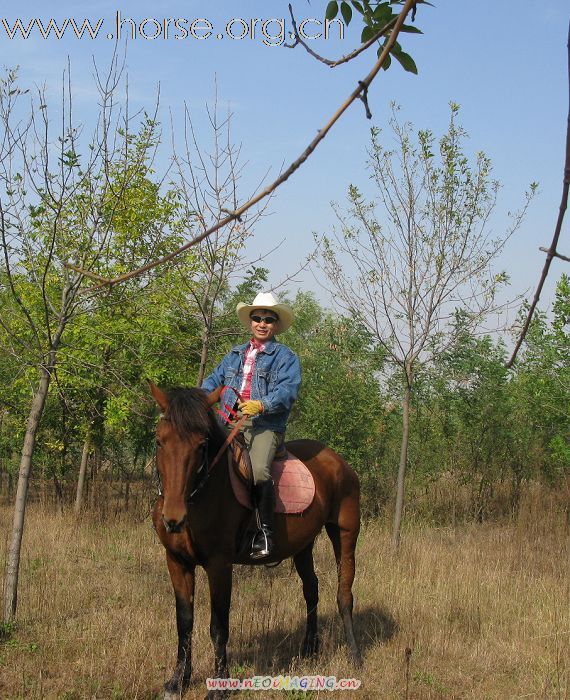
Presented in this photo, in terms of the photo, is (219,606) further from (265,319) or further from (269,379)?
(265,319)

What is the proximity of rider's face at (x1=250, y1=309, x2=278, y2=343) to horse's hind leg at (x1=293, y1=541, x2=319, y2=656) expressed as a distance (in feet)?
6.16

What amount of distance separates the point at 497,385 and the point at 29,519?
848 cm

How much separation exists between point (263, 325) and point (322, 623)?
297 cm

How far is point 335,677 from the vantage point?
5449mm

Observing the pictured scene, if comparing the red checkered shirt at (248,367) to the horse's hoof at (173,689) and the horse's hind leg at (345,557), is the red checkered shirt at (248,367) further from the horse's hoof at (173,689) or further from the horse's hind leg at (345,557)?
the horse's hoof at (173,689)

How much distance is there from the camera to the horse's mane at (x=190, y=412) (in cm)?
450

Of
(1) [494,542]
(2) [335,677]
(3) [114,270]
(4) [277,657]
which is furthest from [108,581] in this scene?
(1) [494,542]

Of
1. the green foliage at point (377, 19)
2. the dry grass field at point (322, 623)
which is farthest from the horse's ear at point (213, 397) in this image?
the green foliage at point (377, 19)

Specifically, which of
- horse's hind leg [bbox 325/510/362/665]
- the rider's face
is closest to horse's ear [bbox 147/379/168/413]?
the rider's face

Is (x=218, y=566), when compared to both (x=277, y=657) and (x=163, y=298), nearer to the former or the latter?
(x=277, y=657)

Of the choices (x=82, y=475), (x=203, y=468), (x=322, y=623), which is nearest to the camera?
(x=203, y=468)

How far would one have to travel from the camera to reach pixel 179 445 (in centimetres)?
445

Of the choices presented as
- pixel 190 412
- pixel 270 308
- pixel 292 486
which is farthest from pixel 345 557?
pixel 190 412

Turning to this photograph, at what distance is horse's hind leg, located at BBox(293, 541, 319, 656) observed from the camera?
20.1ft
